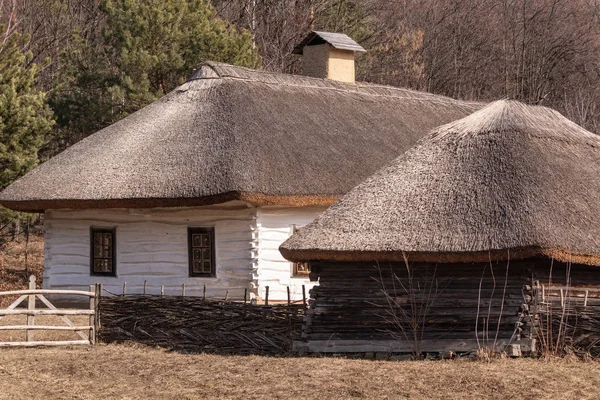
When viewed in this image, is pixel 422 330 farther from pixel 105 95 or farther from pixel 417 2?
pixel 417 2

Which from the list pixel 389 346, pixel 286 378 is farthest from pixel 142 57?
pixel 286 378

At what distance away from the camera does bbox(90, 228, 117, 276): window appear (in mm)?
23984

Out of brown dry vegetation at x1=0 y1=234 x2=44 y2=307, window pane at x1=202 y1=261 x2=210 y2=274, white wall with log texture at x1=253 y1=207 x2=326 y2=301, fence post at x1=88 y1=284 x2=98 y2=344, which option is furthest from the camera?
brown dry vegetation at x1=0 y1=234 x2=44 y2=307

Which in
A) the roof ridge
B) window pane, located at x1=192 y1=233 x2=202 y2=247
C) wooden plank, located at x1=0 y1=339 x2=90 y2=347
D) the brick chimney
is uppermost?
the brick chimney

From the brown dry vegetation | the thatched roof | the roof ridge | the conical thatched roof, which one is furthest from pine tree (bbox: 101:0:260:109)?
the conical thatched roof

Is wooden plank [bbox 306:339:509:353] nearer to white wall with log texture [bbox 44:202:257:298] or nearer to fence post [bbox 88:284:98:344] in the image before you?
fence post [bbox 88:284:98:344]

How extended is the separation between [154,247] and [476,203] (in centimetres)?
933

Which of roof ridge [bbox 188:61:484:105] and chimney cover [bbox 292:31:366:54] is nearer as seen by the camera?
roof ridge [bbox 188:61:484:105]

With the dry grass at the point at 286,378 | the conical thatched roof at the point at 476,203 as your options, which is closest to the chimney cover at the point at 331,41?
the conical thatched roof at the point at 476,203

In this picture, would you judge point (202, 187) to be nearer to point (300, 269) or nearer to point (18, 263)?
point (300, 269)

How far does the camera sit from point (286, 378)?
13.8m

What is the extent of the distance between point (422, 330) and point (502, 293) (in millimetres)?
1272

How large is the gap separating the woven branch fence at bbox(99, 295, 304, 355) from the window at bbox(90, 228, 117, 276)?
20.1 ft

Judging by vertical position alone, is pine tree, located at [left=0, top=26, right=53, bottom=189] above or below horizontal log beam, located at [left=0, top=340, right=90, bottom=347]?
above
